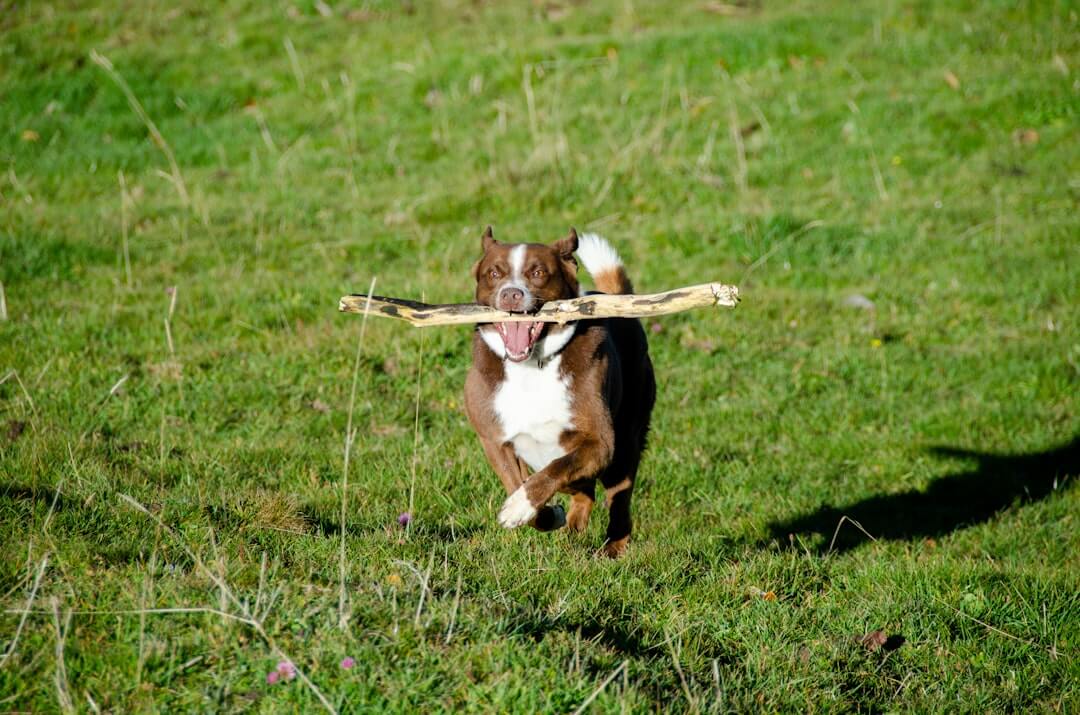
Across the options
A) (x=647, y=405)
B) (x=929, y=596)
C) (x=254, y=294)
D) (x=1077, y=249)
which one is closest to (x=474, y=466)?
(x=647, y=405)

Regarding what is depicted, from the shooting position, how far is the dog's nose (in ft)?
15.7

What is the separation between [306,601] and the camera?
3.38m

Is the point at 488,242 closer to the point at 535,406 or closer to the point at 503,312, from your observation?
the point at 503,312

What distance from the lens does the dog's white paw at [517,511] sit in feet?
A: 14.4

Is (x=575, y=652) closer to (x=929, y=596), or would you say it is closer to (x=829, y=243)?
(x=929, y=596)

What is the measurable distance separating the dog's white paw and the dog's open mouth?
0.76 meters

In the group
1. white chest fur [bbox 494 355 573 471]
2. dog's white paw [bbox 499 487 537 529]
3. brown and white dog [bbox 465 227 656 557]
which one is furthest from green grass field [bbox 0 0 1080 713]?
white chest fur [bbox 494 355 573 471]

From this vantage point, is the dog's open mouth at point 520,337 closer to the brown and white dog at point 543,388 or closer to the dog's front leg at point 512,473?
the brown and white dog at point 543,388

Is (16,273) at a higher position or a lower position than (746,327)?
higher

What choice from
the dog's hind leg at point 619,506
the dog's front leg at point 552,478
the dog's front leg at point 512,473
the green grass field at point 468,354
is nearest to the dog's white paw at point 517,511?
the dog's front leg at point 552,478

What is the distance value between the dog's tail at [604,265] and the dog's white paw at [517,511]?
165 centimetres

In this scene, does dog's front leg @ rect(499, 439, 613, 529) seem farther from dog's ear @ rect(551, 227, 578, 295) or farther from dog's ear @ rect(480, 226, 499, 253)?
dog's ear @ rect(480, 226, 499, 253)

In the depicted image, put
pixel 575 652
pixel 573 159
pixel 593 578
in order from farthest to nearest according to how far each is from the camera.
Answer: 1. pixel 573 159
2. pixel 593 578
3. pixel 575 652

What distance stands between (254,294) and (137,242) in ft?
6.12
